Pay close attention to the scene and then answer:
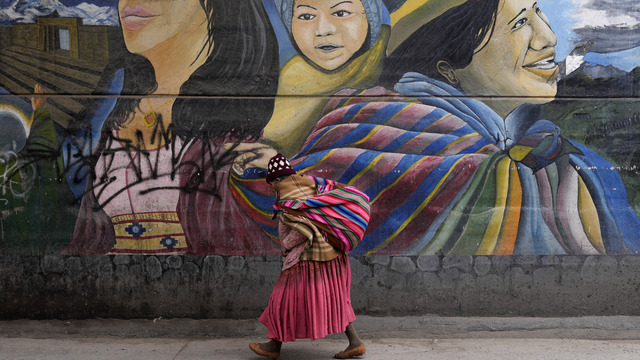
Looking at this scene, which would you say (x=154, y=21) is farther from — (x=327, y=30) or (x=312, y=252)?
(x=312, y=252)

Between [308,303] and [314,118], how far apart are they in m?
1.80

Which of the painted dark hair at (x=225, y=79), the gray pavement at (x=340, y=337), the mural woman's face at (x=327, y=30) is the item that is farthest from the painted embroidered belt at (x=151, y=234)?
the mural woman's face at (x=327, y=30)

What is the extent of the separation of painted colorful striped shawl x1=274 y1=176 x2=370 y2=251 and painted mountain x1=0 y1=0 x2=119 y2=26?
251 centimetres

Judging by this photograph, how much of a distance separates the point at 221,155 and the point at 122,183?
36.7 inches

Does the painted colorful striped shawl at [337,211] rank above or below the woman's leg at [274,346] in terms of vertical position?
above

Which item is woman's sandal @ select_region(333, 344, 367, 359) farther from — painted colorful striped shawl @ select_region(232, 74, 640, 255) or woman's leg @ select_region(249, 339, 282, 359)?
painted colorful striped shawl @ select_region(232, 74, 640, 255)

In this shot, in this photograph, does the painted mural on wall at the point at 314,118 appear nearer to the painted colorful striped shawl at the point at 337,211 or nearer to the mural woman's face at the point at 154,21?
the mural woman's face at the point at 154,21

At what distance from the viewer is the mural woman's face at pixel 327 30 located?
17.6 feet

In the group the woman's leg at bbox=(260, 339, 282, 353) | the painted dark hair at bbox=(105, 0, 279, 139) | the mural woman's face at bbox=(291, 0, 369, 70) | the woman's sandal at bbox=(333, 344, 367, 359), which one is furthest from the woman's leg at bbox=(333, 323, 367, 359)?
the mural woman's face at bbox=(291, 0, 369, 70)

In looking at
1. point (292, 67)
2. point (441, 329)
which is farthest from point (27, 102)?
point (441, 329)

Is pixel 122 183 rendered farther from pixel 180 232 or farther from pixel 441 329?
pixel 441 329

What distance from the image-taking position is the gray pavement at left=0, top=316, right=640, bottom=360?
4.79 metres

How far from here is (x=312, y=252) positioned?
14.2 feet

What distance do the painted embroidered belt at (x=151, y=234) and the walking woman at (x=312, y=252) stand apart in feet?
4.24
